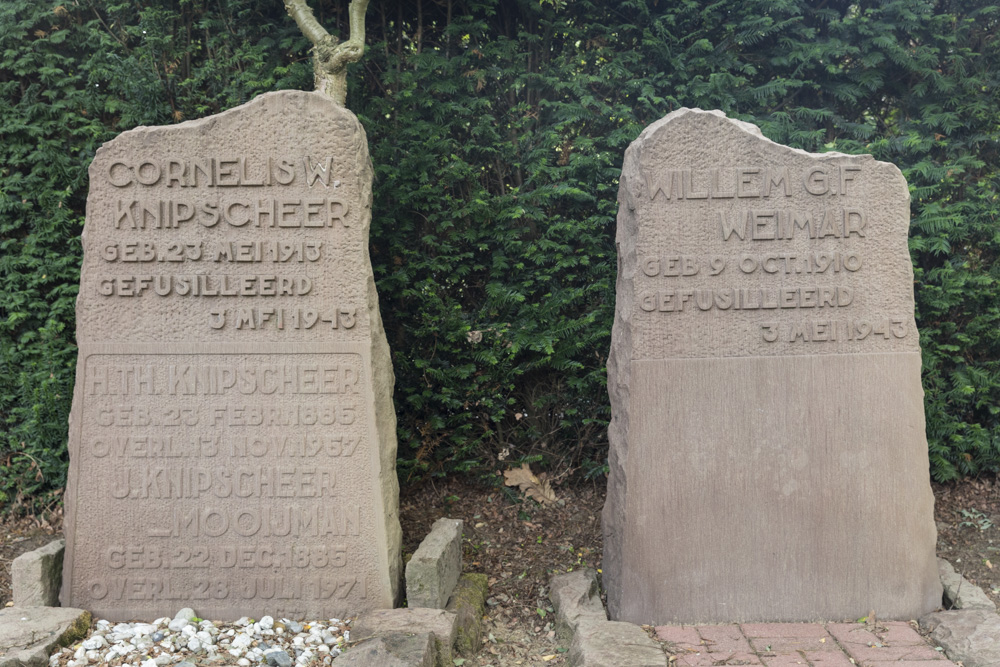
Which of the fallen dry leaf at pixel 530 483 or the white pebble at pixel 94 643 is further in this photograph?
the fallen dry leaf at pixel 530 483

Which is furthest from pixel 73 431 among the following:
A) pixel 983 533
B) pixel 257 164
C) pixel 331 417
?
pixel 983 533

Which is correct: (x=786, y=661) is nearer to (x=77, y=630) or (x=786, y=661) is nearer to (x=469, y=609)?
(x=469, y=609)

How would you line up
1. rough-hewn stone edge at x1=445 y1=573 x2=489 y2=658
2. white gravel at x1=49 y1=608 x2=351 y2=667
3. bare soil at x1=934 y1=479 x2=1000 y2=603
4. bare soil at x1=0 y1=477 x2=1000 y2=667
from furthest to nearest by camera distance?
bare soil at x1=934 y1=479 x2=1000 y2=603 → bare soil at x1=0 y1=477 x2=1000 y2=667 → rough-hewn stone edge at x1=445 y1=573 x2=489 y2=658 → white gravel at x1=49 y1=608 x2=351 y2=667

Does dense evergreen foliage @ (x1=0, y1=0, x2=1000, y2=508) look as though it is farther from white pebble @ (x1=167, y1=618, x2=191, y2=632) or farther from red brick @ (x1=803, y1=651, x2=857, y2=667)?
red brick @ (x1=803, y1=651, x2=857, y2=667)

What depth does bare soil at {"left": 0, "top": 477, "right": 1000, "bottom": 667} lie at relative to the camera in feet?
12.5

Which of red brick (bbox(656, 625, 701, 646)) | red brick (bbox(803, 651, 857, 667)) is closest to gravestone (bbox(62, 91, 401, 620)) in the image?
red brick (bbox(656, 625, 701, 646))

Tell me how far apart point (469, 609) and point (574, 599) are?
0.50 metres

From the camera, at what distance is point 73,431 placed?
3377 millimetres

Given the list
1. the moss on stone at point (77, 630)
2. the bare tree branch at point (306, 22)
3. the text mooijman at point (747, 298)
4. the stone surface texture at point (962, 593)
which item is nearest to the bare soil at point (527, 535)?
the stone surface texture at point (962, 593)

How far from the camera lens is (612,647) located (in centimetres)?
296

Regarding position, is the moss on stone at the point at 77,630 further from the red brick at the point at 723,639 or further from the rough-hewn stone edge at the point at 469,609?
the red brick at the point at 723,639

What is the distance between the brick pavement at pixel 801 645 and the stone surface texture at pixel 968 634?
7cm

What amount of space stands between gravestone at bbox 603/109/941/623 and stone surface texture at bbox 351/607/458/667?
83 cm

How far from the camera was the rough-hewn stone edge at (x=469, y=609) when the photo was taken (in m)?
3.34
